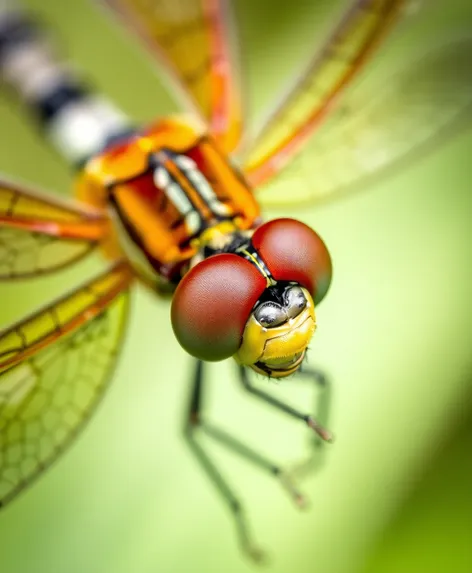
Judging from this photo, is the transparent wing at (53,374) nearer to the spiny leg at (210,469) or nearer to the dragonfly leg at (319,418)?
the spiny leg at (210,469)

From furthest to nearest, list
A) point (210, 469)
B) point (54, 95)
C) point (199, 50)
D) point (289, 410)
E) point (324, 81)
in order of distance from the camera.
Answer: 1. point (54, 95)
2. point (199, 50)
3. point (324, 81)
4. point (210, 469)
5. point (289, 410)

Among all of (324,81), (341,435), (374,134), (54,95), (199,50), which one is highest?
(54,95)

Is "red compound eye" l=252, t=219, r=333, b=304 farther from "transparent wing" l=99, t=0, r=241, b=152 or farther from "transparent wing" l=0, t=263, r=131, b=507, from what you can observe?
"transparent wing" l=99, t=0, r=241, b=152

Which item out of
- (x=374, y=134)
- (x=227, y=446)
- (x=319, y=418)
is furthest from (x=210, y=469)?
(x=374, y=134)

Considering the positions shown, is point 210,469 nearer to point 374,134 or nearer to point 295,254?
point 295,254

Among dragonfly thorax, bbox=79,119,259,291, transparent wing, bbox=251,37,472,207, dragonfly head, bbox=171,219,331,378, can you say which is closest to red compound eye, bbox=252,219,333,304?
dragonfly head, bbox=171,219,331,378

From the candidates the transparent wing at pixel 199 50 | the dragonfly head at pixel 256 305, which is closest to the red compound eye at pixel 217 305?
the dragonfly head at pixel 256 305
